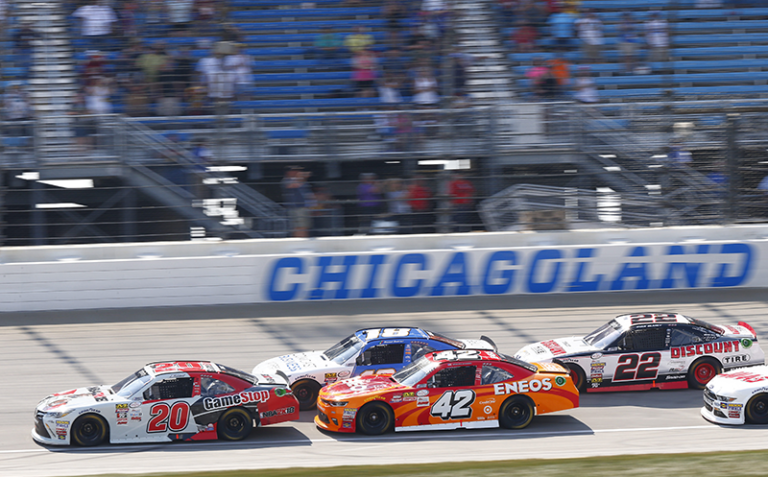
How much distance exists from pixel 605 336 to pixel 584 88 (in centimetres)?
787

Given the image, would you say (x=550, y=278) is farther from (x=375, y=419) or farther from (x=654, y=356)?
(x=375, y=419)

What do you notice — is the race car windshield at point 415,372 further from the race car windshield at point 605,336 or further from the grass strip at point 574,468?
the race car windshield at point 605,336

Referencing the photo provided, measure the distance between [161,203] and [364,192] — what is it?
3341 millimetres

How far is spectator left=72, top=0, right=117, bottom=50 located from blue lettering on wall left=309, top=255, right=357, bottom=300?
6.32 meters

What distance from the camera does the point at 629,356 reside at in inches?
403

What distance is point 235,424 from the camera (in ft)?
29.3

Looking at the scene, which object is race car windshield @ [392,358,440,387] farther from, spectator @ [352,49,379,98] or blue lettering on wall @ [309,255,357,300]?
spectator @ [352,49,379,98]

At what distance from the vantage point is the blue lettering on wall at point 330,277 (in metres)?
13.8

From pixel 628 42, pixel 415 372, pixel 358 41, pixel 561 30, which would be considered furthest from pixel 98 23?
pixel 415 372

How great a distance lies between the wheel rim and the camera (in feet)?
33.8

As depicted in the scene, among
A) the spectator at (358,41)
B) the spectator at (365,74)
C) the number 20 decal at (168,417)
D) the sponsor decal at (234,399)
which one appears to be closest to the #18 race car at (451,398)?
the sponsor decal at (234,399)

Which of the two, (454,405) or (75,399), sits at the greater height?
(75,399)

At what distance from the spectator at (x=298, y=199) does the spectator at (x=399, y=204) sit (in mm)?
1290

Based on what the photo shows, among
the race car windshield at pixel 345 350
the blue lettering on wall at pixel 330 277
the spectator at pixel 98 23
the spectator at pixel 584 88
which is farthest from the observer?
the spectator at pixel 584 88
